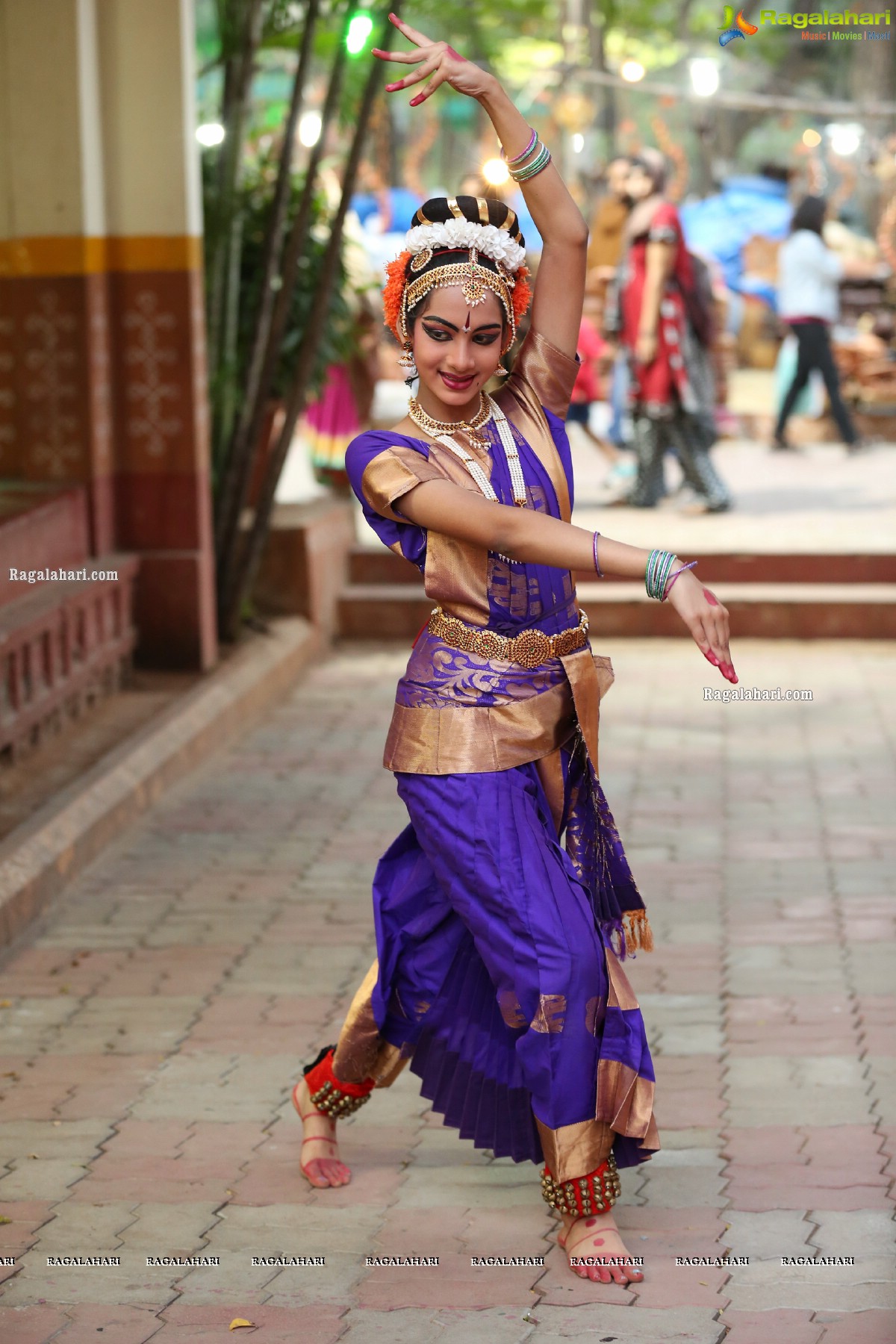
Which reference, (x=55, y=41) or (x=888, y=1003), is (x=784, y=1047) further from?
(x=55, y=41)

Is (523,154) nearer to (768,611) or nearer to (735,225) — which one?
(768,611)

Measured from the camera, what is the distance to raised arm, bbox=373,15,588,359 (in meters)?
3.19

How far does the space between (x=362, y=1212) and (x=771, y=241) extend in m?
21.8

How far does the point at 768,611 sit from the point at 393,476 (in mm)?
6042

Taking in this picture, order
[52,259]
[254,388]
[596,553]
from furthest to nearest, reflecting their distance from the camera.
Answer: [254,388], [52,259], [596,553]

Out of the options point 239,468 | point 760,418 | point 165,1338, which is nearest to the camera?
point 165,1338

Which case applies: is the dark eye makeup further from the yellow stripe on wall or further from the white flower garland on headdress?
the yellow stripe on wall

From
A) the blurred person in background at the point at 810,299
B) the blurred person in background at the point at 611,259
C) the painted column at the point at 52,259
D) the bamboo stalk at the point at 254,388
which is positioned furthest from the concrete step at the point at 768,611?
the blurred person in background at the point at 810,299

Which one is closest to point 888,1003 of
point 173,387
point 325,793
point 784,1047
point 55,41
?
point 784,1047

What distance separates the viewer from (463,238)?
10.4ft

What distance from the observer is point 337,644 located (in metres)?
9.20

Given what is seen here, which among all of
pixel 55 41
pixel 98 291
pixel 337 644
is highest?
pixel 55 41

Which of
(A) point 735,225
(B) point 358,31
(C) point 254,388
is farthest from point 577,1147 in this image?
(A) point 735,225

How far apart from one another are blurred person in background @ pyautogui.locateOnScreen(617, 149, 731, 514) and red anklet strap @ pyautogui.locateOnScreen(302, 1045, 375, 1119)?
732 centimetres
